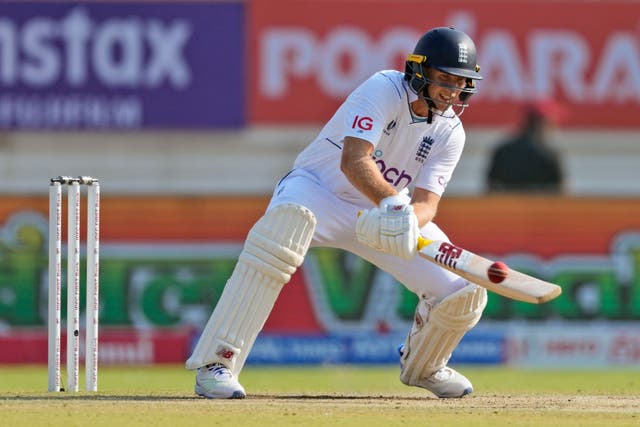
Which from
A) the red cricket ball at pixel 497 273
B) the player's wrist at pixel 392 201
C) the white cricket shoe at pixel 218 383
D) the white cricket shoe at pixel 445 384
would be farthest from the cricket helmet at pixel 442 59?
the white cricket shoe at pixel 218 383

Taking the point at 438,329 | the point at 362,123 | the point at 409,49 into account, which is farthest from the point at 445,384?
the point at 409,49

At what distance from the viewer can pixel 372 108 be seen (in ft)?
18.2

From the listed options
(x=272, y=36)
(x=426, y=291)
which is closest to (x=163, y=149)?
(x=272, y=36)

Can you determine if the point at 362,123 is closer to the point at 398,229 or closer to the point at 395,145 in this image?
the point at 395,145

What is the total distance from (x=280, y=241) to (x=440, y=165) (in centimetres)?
74

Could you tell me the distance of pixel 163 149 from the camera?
13445mm

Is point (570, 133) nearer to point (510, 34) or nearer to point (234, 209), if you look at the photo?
point (510, 34)

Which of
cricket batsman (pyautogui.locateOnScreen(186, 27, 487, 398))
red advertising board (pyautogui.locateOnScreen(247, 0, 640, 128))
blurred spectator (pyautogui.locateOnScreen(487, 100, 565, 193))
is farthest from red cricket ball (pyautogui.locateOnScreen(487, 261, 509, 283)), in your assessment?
red advertising board (pyautogui.locateOnScreen(247, 0, 640, 128))

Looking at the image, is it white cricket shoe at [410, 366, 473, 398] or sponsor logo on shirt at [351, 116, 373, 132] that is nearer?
sponsor logo on shirt at [351, 116, 373, 132]

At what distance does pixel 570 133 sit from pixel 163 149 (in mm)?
3582

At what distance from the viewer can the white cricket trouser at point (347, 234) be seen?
5.70 metres

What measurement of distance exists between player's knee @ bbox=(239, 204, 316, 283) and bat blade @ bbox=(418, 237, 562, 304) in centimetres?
43

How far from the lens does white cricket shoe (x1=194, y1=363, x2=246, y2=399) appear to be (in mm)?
5484

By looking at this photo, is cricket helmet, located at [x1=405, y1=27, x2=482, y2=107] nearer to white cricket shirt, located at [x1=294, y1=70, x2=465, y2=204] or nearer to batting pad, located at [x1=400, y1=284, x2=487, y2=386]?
white cricket shirt, located at [x1=294, y1=70, x2=465, y2=204]
